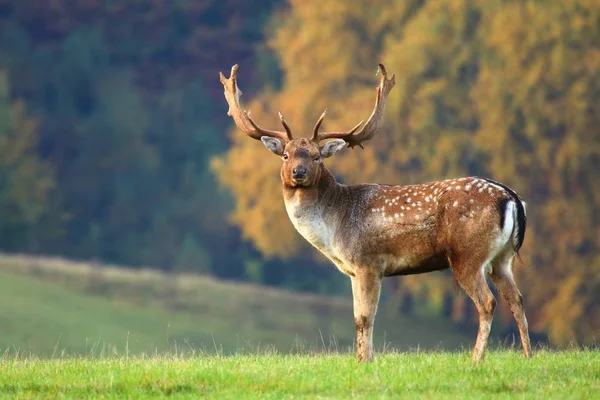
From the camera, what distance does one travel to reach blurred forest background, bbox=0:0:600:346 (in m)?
36.2

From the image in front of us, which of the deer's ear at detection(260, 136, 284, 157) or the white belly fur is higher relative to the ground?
the deer's ear at detection(260, 136, 284, 157)

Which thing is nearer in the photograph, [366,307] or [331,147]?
[366,307]

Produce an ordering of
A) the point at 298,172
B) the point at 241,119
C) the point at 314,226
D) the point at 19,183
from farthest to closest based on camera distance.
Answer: the point at 19,183, the point at 241,119, the point at 314,226, the point at 298,172

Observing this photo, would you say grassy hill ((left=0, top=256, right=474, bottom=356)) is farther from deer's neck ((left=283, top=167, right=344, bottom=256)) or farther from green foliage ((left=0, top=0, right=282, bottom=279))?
deer's neck ((left=283, top=167, right=344, bottom=256))

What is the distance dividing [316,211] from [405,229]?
947mm

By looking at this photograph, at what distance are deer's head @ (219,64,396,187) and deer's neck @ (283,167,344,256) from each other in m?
0.11

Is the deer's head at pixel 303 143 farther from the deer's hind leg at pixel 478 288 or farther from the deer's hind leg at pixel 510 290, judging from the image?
the deer's hind leg at pixel 510 290

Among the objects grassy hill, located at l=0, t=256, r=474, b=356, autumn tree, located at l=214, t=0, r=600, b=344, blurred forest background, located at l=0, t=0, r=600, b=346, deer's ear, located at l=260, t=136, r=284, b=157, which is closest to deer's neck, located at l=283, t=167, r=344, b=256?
deer's ear, located at l=260, t=136, r=284, b=157

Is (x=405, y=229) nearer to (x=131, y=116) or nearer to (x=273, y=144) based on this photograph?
(x=273, y=144)

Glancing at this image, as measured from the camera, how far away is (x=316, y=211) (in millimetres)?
13547

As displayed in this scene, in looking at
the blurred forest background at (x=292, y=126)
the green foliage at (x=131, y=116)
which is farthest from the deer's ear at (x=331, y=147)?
the green foliage at (x=131, y=116)

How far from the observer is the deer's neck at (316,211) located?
44.2 ft

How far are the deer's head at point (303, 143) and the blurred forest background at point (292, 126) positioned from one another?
782 inches

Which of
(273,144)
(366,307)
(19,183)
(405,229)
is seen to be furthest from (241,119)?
(19,183)
